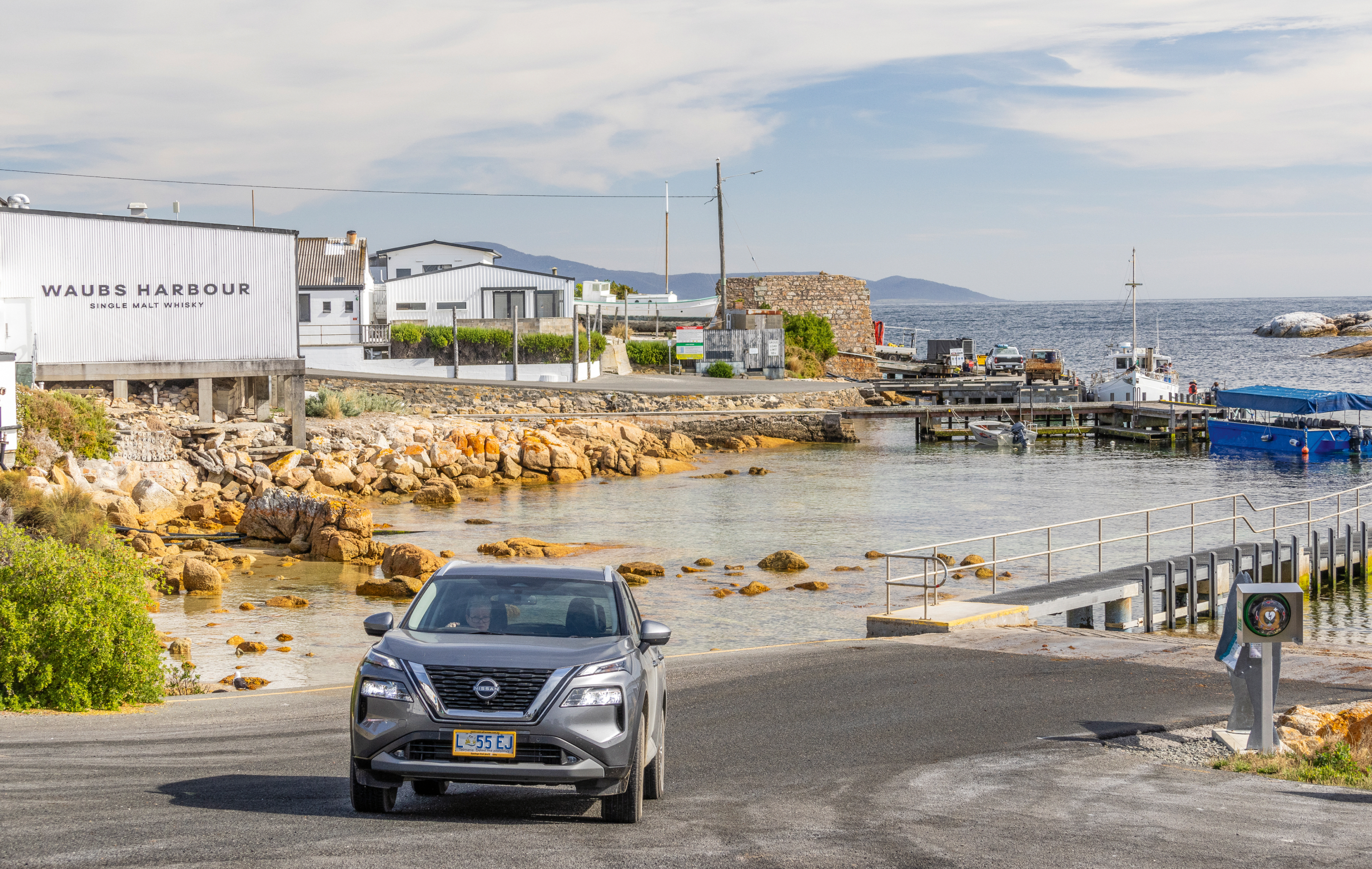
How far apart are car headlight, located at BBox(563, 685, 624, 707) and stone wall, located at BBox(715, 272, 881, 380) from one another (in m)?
80.0

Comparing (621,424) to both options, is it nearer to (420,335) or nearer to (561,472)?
(561,472)

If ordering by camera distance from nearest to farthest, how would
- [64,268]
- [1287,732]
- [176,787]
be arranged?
[176,787], [1287,732], [64,268]

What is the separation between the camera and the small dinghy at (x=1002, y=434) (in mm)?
61719

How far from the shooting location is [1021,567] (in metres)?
Result: 27.6

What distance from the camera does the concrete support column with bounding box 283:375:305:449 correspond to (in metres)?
41.6

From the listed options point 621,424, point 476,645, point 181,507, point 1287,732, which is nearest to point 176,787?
point 476,645

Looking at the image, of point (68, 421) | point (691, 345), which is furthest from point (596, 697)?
point (691, 345)

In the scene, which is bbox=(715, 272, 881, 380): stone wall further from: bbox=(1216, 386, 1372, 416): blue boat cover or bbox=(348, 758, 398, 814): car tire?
bbox=(348, 758, 398, 814): car tire

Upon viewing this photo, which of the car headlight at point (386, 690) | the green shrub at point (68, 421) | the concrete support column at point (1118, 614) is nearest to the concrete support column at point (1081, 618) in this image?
the concrete support column at point (1118, 614)

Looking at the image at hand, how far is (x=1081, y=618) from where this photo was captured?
21031mm

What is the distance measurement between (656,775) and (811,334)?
76429mm

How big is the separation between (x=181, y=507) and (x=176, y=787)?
1029 inches

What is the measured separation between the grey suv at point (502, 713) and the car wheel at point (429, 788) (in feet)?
2.07

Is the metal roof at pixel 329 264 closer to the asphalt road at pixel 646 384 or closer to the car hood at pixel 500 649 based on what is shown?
the asphalt road at pixel 646 384
